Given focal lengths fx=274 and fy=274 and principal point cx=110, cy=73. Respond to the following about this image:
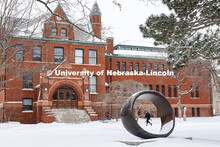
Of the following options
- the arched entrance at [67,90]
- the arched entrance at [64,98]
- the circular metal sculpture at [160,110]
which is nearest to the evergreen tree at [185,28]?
the circular metal sculpture at [160,110]

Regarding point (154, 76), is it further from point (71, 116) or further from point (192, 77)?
point (71, 116)

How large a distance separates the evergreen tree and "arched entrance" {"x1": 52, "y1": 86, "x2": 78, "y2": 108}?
63.8 ft

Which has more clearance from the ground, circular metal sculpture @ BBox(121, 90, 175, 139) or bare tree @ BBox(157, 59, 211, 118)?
bare tree @ BBox(157, 59, 211, 118)

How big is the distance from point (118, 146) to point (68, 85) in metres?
22.3

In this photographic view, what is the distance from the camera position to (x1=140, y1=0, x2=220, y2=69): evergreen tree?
11906 millimetres

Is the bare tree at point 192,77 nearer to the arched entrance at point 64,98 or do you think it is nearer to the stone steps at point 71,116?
the stone steps at point 71,116

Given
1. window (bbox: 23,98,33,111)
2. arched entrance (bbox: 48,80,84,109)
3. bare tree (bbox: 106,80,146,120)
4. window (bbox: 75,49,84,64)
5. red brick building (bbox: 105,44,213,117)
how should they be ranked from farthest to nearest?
1. red brick building (bbox: 105,44,213,117)
2. window (bbox: 75,49,84,64)
3. window (bbox: 23,98,33,111)
4. arched entrance (bbox: 48,80,84,109)
5. bare tree (bbox: 106,80,146,120)

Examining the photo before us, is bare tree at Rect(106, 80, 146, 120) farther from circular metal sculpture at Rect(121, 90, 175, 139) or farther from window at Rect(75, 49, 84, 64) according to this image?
circular metal sculpture at Rect(121, 90, 175, 139)

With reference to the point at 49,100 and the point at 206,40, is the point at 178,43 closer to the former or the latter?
the point at 206,40

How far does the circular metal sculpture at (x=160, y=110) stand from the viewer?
1102 cm

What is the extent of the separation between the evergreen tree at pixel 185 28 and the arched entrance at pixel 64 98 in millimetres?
19451

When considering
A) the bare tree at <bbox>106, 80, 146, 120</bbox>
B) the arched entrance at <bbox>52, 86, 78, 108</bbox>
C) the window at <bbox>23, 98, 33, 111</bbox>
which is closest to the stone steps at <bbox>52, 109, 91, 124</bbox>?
the arched entrance at <bbox>52, 86, 78, 108</bbox>

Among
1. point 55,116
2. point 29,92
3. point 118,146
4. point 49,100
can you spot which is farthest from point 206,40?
point 29,92

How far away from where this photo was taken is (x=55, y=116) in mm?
27719
